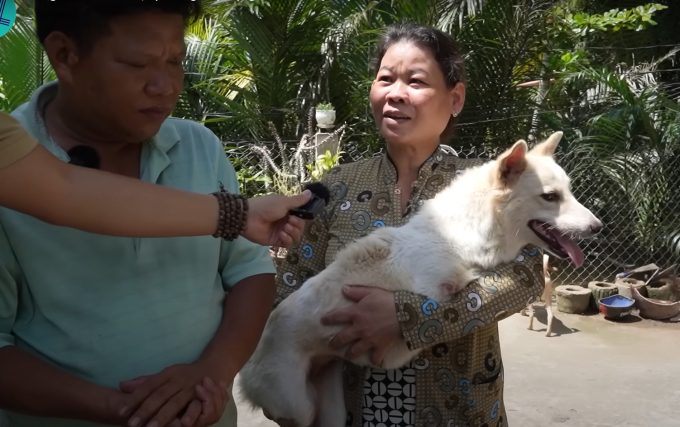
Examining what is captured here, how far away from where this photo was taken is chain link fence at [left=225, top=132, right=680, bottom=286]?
21.9ft

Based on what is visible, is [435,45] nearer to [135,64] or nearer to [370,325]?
[370,325]

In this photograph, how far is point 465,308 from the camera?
1.75 metres

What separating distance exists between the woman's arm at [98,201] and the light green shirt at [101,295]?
0.24 metres

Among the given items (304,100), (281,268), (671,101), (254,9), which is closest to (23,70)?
(254,9)

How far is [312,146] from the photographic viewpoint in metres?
6.71

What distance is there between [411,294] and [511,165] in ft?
2.12

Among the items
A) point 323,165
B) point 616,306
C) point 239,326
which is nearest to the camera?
point 239,326

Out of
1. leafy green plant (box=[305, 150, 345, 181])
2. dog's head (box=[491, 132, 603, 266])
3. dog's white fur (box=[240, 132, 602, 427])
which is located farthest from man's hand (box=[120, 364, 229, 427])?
leafy green plant (box=[305, 150, 345, 181])

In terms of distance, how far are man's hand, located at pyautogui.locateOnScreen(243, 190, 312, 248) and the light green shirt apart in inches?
8.0

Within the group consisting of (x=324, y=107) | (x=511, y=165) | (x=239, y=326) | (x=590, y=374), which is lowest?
(x=590, y=374)

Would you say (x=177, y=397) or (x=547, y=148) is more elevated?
(x=547, y=148)

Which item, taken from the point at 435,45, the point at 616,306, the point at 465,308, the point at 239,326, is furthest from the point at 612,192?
the point at 239,326

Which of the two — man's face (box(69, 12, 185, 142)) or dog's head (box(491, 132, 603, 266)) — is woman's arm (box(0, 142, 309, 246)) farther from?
dog's head (box(491, 132, 603, 266))

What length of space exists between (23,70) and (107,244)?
5.65 meters
